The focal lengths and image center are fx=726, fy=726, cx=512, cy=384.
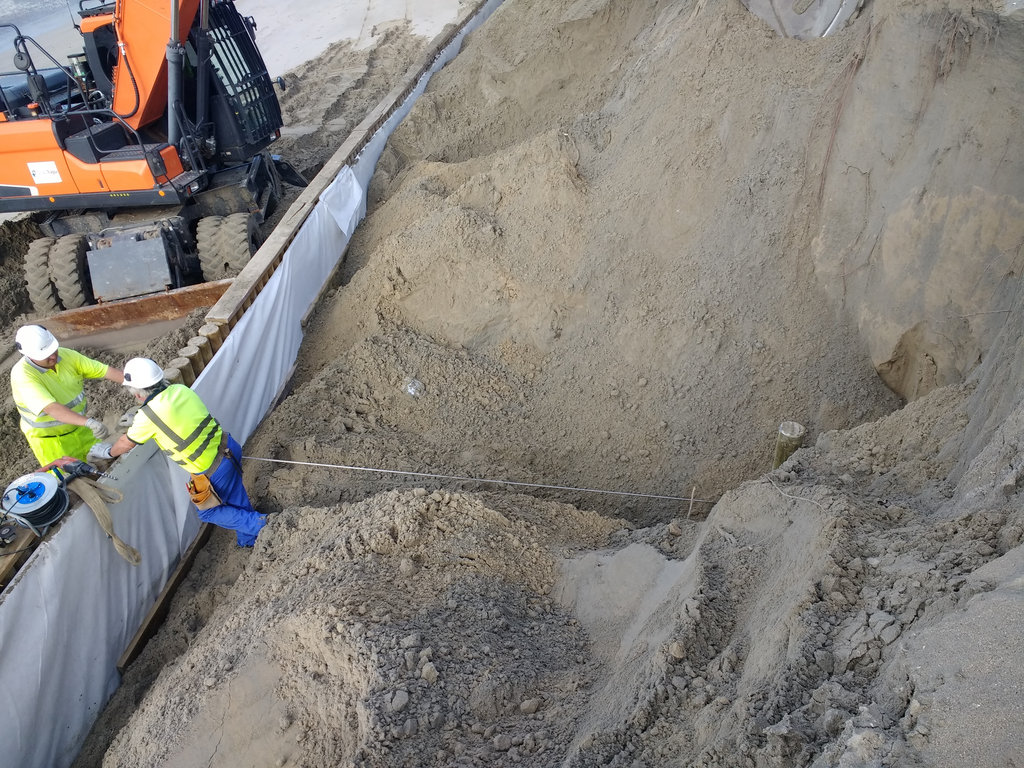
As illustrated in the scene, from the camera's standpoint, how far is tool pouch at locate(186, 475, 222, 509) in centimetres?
497

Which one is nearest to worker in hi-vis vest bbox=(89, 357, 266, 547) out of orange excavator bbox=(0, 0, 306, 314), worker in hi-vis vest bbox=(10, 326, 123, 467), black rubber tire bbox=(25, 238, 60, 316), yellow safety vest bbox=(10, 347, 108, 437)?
worker in hi-vis vest bbox=(10, 326, 123, 467)

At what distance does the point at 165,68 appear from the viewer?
7.61 metres

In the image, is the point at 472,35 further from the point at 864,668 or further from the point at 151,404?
the point at 864,668

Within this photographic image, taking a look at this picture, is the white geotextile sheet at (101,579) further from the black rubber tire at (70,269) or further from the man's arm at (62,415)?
the black rubber tire at (70,269)

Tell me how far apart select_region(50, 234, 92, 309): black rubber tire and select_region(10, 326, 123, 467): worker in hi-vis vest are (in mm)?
2594

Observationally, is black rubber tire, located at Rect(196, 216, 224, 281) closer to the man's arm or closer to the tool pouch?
the man's arm

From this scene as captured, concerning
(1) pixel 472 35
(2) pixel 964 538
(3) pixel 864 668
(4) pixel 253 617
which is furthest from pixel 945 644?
(1) pixel 472 35

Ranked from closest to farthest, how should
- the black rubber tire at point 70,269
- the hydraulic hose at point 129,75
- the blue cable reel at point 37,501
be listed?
the blue cable reel at point 37,501 < the hydraulic hose at point 129,75 < the black rubber tire at point 70,269

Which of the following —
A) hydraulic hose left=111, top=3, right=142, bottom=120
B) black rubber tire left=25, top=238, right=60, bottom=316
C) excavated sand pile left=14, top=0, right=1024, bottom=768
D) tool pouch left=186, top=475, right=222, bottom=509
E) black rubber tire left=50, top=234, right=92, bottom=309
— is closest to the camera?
excavated sand pile left=14, top=0, right=1024, bottom=768

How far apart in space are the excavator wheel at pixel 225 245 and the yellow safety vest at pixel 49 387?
2495 millimetres

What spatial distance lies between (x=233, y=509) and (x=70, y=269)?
4.27 m

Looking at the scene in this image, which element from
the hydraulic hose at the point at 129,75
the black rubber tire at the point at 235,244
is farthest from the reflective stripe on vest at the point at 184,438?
the hydraulic hose at the point at 129,75

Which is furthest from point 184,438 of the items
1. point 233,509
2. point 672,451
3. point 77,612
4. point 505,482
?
point 672,451

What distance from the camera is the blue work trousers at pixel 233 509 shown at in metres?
5.10
